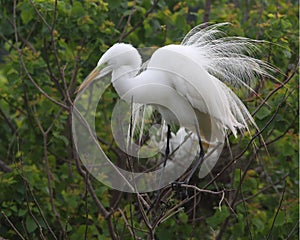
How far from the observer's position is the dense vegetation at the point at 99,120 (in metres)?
2.92

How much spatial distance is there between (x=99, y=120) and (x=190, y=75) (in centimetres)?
143

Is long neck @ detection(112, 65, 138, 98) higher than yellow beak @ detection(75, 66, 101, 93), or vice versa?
yellow beak @ detection(75, 66, 101, 93)

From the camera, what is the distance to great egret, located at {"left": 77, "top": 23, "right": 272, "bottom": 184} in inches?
87.7

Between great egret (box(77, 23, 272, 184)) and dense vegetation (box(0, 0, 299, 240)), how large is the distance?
48cm

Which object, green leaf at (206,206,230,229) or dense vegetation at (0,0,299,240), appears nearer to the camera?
green leaf at (206,206,230,229)

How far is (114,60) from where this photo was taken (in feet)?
7.30

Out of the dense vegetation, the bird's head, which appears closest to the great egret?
the bird's head

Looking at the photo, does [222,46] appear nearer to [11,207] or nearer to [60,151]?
[11,207]

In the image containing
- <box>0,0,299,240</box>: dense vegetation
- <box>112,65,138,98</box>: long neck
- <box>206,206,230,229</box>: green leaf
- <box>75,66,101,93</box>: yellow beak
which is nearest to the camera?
<box>75,66,101,93</box>: yellow beak

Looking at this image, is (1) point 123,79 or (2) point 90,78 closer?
(2) point 90,78

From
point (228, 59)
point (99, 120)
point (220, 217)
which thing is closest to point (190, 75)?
point (228, 59)

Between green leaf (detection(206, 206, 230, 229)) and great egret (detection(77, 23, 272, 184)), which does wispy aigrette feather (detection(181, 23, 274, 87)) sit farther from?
green leaf (detection(206, 206, 230, 229))

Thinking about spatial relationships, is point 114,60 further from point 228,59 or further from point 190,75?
point 228,59

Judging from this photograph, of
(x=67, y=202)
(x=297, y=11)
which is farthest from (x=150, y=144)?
(x=297, y=11)
